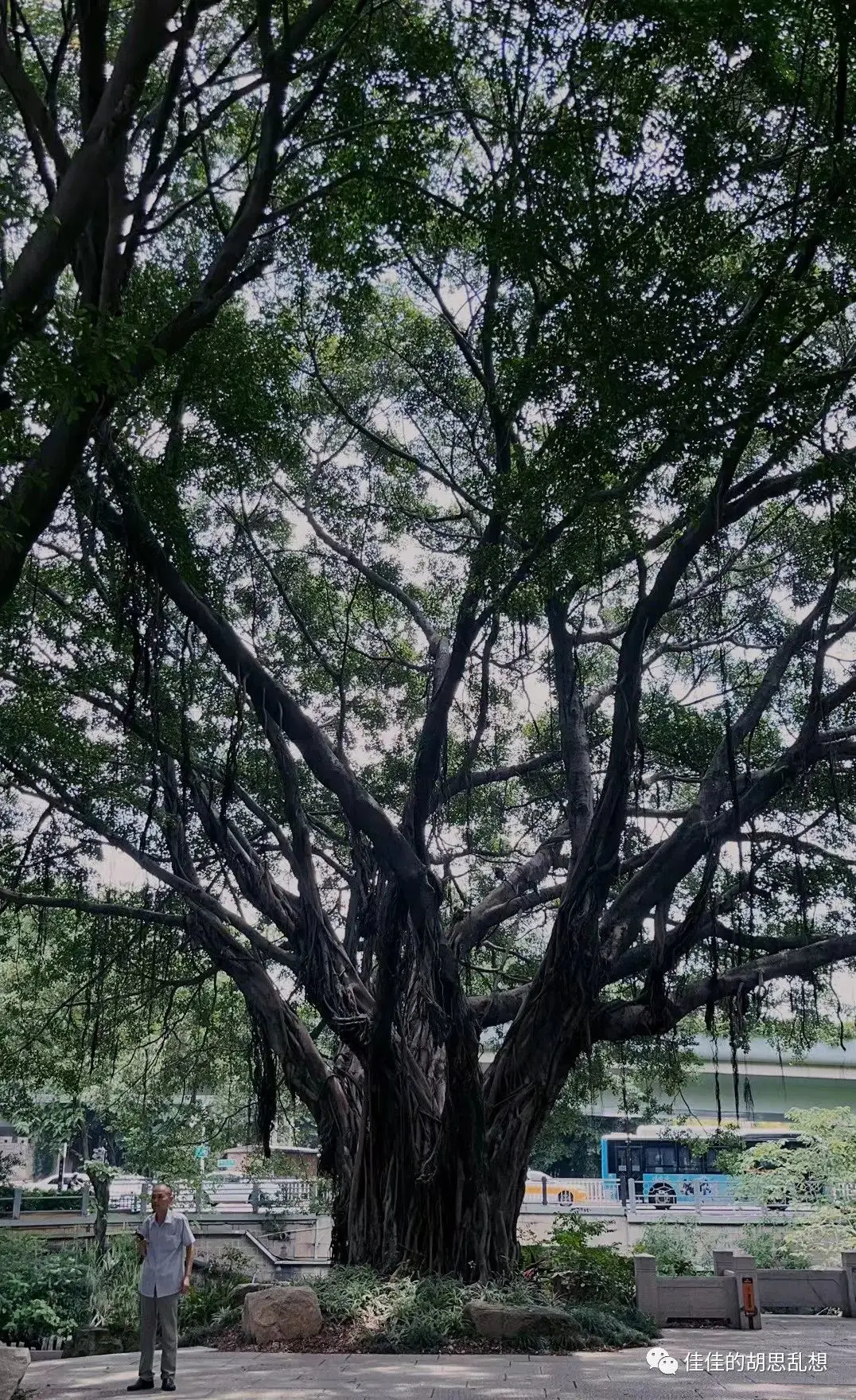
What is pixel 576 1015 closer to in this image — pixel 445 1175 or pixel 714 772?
pixel 445 1175

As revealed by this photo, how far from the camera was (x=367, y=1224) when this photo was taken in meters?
8.82

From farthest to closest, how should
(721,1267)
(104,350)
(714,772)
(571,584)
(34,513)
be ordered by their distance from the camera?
(721,1267)
(714,772)
(571,584)
(34,513)
(104,350)

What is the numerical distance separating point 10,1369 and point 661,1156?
18439 millimetres

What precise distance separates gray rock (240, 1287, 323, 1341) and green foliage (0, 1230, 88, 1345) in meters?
2.74

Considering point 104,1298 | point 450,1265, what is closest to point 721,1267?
point 450,1265

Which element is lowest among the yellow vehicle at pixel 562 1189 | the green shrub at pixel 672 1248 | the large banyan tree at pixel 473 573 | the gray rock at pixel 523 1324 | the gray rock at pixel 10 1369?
the yellow vehicle at pixel 562 1189

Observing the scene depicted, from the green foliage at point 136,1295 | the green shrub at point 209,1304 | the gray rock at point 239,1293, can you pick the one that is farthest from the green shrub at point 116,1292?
the gray rock at point 239,1293

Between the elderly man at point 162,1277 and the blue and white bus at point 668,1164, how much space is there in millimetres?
14355

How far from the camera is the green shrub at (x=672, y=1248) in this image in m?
11.0

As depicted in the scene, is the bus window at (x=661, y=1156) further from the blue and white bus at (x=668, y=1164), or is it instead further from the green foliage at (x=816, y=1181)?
the green foliage at (x=816, y=1181)

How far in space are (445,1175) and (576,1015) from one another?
1.51 meters

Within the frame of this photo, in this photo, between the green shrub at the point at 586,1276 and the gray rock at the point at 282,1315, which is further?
the green shrub at the point at 586,1276

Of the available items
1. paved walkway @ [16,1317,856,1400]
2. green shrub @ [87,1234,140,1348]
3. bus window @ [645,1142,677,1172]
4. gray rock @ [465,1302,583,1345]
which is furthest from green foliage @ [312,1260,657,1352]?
bus window @ [645,1142,677,1172]

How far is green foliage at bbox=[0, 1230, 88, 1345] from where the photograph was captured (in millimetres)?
9203
